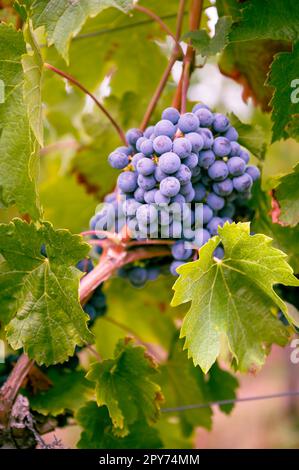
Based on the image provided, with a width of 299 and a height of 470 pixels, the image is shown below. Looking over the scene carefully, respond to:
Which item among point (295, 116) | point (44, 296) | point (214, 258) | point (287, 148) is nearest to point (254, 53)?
point (295, 116)

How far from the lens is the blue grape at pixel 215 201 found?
47.0 inches

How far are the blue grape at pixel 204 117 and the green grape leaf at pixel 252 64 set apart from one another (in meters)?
0.24

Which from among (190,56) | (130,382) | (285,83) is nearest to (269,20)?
(285,83)

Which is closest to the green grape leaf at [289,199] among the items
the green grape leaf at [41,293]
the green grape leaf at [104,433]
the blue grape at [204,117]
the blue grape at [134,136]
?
the blue grape at [204,117]

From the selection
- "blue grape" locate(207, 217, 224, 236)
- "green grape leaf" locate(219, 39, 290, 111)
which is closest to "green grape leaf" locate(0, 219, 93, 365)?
"blue grape" locate(207, 217, 224, 236)

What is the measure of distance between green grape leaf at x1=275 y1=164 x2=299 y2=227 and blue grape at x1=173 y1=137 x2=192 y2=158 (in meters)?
0.20

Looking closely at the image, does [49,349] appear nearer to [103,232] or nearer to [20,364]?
[20,364]

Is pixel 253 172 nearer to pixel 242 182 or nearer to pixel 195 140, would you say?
pixel 242 182

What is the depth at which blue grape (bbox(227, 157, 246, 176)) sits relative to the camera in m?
1.17

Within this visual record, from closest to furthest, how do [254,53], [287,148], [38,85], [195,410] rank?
1. [38,85]
2. [254,53]
3. [195,410]
4. [287,148]

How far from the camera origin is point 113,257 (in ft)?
4.06

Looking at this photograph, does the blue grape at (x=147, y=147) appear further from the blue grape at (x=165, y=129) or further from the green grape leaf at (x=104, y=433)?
the green grape leaf at (x=104, y=433)

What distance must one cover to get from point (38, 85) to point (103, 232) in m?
0.31

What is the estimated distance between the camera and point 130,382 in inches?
49.0
